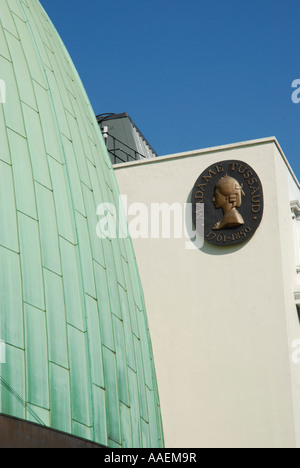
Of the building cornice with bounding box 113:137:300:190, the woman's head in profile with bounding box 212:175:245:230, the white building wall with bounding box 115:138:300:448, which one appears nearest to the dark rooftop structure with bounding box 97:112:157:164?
the building cornice with bounding box 113:137:300:190

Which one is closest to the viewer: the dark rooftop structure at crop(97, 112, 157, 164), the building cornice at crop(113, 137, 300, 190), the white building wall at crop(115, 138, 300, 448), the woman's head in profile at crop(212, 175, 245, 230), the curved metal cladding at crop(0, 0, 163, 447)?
the curved metal cladding at crop(0, 0, 163, 447)

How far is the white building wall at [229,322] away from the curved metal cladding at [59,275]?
7.36 meters

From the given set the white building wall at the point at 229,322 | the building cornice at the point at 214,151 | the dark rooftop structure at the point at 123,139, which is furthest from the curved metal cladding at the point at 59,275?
the dark rooftop structure at the point at 123,139

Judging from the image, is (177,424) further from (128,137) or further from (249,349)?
(128,137)

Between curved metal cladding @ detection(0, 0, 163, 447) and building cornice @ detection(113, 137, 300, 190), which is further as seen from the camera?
building cornice @ detection(113, 137, 300, 190)

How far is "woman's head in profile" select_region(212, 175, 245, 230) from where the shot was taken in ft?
61.5

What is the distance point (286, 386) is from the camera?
1745 cm

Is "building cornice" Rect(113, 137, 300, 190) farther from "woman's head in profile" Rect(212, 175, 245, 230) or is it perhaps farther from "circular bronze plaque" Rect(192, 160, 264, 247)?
"woman's head in profile" Rect(212, 175, 245, 230)

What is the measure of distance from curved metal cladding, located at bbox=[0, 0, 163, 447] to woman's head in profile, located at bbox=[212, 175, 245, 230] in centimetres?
763

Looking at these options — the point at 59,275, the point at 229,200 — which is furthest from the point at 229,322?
the point at 59,275

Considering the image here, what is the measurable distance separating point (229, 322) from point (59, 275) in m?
10.6
